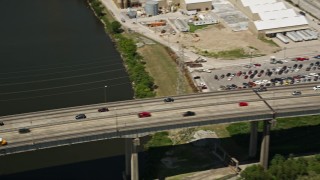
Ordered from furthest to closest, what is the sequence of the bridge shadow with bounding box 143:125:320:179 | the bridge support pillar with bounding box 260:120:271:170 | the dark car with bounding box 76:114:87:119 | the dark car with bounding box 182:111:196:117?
the bridge shadow with bounding box 143:125:320:179 < the bridge support pillar with bounding box 260:120:271:170 < the dark car with bounding box 182:111:196:117 < the dark car with bounding box 76:114:87:119

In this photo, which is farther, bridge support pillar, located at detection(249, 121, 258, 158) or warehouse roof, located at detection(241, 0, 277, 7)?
warehouse roof, located at detection(241, 0, 277, 7)

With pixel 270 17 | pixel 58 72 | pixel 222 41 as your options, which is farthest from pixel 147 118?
pixel 270 17

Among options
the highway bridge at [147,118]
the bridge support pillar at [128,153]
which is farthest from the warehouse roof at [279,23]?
the bridge support pillar at [128,153]

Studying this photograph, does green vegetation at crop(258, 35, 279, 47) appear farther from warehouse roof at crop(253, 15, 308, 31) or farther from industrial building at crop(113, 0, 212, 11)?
industrial building at crop(113, 0, 212, 11)

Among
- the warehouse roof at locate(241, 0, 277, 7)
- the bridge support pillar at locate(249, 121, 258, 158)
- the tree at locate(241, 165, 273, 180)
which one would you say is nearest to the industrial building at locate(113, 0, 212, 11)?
the warehouse roof at locate(241, 0, 277, 7)

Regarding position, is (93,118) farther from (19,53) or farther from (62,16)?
(62,16)

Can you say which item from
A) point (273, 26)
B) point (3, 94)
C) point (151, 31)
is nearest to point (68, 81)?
point (3, 94)

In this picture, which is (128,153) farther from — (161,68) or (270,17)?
(270,17)
